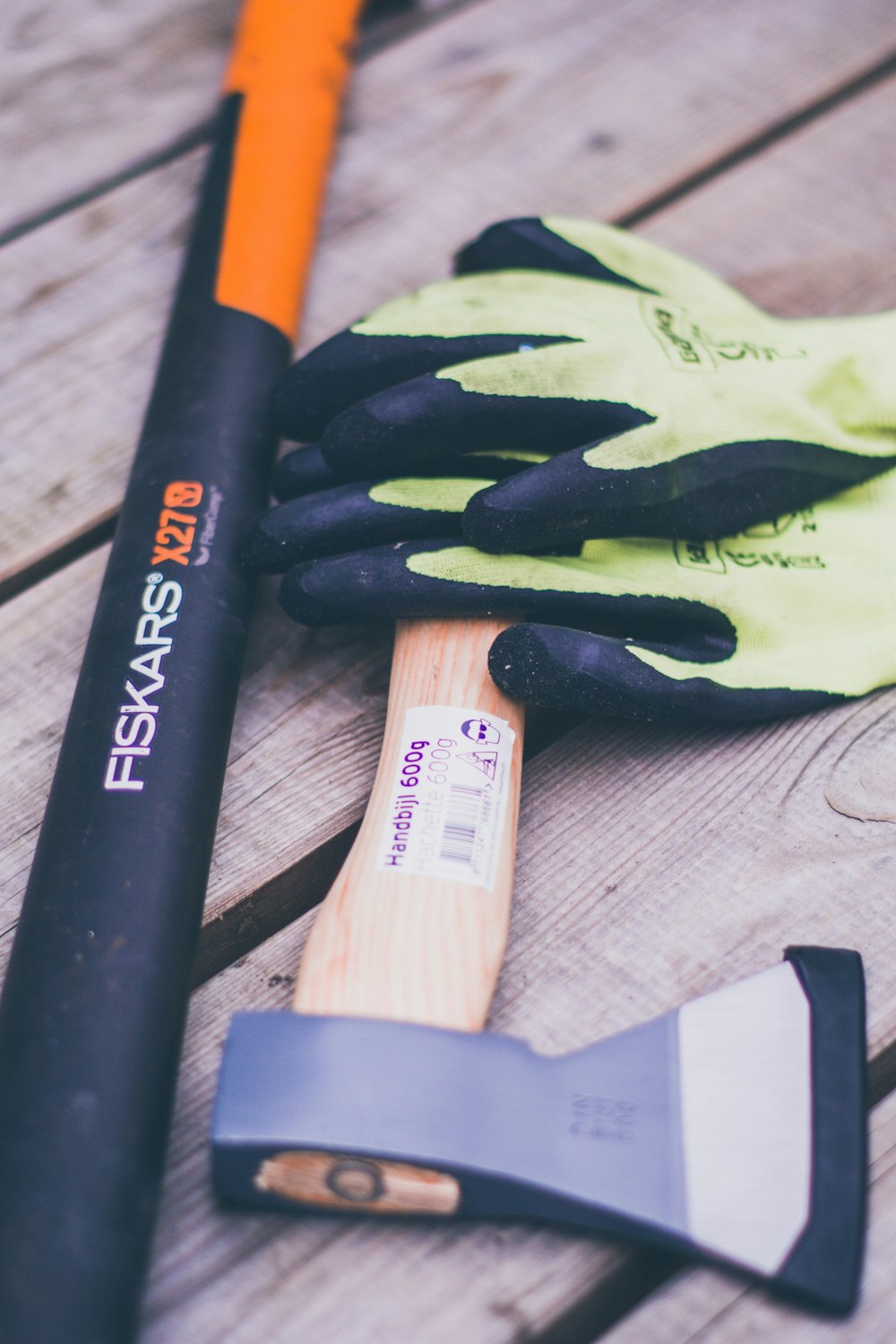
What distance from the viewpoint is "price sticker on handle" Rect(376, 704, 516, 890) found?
0.79m

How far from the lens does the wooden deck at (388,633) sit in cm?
70

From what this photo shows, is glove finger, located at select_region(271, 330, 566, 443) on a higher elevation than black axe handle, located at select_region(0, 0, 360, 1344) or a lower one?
higher

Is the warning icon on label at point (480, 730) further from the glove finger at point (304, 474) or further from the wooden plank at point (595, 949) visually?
the glove finger at point (304, 474)

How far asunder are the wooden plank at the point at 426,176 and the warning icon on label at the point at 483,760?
51 cm

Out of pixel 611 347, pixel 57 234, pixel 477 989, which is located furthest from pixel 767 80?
pixel 477 989

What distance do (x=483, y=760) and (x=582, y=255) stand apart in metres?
0.55

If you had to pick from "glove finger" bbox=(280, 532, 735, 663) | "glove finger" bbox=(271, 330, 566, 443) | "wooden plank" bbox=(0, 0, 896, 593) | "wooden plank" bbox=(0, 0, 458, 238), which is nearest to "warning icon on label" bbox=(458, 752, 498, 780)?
"glove finger" bbox=(280, 532, 735, 663)

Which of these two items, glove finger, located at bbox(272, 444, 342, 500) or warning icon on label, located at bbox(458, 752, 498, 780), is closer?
warning icon on label, located at bbox(458, 752, 498, 780)

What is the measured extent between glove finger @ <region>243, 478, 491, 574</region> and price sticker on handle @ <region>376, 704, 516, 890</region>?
162mm

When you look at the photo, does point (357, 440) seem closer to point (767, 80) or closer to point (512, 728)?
point (512, 728)

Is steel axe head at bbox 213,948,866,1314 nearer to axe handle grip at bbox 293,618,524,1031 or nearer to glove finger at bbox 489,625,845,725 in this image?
axe handle grip at bbox 293,618,524,1031

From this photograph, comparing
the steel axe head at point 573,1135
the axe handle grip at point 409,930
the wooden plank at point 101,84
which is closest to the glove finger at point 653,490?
the axe handle grip at point 409,930

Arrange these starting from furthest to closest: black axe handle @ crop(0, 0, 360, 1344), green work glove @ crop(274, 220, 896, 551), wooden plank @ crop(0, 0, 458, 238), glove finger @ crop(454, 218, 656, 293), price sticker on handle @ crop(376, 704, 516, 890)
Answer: wooden plank @ crop(0, 0, 458, 238)
glove finger @ crop(454, 218, 656, 293)
green work glove @ crop(274, 220, 896, 551)
price sticker on handle @ crop(376, 704, 516, 890)
black axe handle @ crop(0, 0, 360, 1344)

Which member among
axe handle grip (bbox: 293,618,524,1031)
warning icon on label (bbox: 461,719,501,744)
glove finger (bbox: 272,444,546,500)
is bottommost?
axe handle grip (bbox: 293,618,524,1031)
